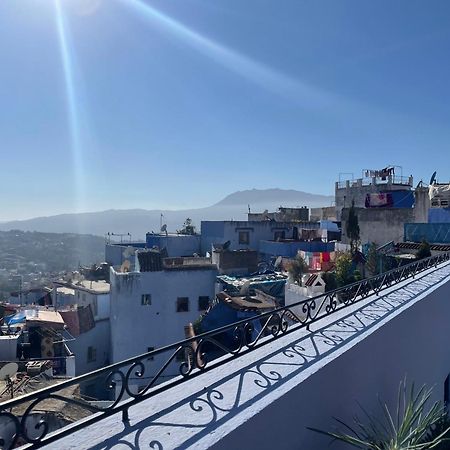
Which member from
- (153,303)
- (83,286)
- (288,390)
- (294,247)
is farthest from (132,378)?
(83,286)

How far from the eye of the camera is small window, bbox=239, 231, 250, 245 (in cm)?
2669

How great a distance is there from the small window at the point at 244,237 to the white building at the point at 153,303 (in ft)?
30.9

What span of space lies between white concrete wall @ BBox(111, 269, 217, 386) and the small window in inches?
377

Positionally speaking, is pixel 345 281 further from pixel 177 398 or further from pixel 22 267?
pixel 22 267

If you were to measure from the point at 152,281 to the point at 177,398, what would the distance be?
14.7 meters

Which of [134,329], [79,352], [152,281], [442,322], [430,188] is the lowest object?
[79,352]

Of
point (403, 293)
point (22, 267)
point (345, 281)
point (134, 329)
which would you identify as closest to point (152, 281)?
point (134, 329)

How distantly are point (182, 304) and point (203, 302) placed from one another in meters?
0.96

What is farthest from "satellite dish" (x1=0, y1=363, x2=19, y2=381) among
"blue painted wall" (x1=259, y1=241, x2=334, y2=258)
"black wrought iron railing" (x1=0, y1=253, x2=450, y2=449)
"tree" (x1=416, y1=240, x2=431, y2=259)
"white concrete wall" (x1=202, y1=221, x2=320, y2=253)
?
"white concrete wall" (x1=202, y1=221, x2=320, y2=253)

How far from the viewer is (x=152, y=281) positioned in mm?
16766

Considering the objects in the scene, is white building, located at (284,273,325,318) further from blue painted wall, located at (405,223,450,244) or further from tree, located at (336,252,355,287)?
blue painted wall, located at (405,223,450,244)

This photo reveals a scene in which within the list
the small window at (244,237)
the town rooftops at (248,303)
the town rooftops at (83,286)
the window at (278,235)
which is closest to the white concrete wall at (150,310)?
the town rooftops at (248,303)

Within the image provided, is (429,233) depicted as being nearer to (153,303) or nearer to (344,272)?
(344,272)

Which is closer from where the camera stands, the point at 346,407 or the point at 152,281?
the point at 346,407
